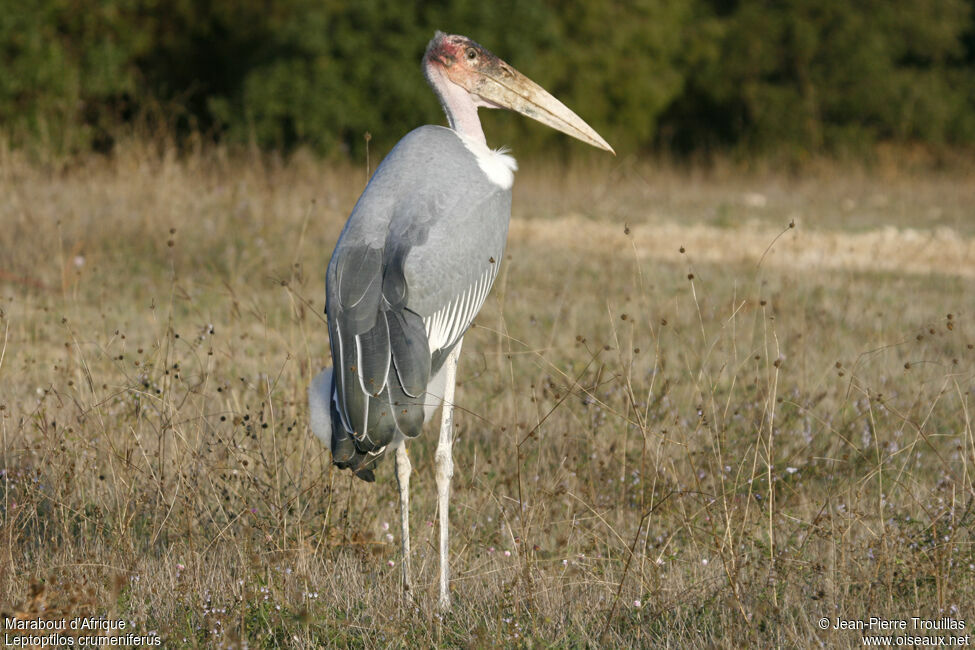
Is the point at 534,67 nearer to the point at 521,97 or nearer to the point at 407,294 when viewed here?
the point at 521,97

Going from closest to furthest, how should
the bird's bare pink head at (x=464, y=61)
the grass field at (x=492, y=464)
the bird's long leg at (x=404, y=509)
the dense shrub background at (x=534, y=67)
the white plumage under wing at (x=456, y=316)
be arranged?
1. the grass field at (x=492, y=464)
2. the bird's long leg at (x=404, y=509)
3. the white plumage under wing at (x=456, y=316)
4. the bird's bare pink head at (x=464, y=61)
5. the dense shrub background at (x=534, y=67)

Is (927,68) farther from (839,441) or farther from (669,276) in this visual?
(839,441)

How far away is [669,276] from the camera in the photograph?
28.8 ft

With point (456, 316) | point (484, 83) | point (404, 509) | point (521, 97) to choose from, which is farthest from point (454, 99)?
point (404, 509)

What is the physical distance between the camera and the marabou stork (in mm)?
3014

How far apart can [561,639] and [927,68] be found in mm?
23212

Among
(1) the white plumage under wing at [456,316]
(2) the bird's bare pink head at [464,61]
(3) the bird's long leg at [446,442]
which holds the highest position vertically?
(2) the bird's bare pink head at [464,61]

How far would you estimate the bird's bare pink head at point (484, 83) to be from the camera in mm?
3609

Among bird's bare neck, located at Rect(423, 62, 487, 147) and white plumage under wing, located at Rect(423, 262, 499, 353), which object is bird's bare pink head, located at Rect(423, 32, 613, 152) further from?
white plumage under wing, located at Rect(423, 262, 499, 353)

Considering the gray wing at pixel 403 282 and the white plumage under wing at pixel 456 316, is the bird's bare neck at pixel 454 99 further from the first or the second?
the white plumage under wing at pixel 456 316

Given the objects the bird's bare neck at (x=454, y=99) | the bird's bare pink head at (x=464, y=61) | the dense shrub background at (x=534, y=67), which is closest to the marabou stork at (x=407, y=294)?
the bird's bare neck at (x=454, y=99)

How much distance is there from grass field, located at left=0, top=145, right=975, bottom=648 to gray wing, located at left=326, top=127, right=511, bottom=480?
0.36 meters

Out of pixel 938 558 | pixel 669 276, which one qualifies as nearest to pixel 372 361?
pixel 938 558

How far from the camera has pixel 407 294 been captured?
3.11 metres
